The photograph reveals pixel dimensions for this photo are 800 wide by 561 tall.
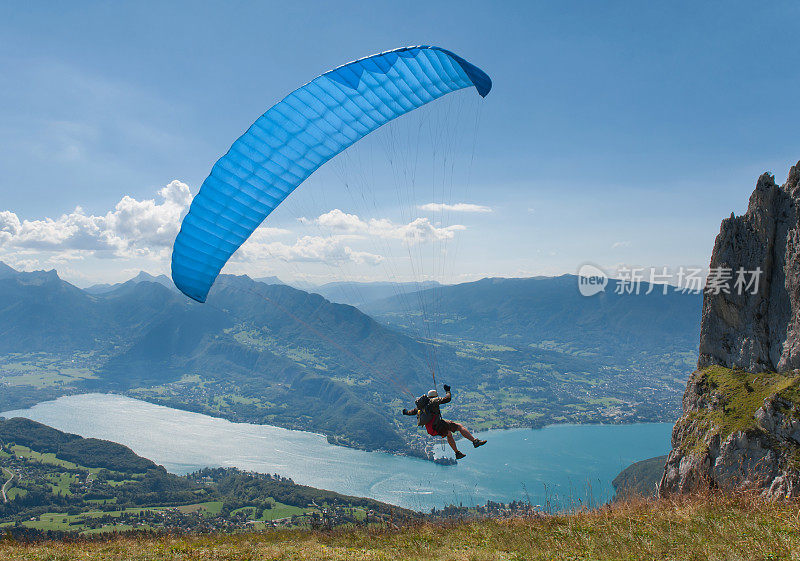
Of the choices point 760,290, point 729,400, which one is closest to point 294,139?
point 729,400

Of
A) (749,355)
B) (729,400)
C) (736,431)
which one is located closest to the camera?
(736,431)

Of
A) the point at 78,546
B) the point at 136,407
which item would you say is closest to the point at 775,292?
the point at 78,546

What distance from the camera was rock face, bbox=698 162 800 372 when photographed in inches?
703

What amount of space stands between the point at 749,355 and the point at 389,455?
99.2m

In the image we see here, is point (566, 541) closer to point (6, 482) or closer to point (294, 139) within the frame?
point (294, 139)

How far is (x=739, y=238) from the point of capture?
67.5ft

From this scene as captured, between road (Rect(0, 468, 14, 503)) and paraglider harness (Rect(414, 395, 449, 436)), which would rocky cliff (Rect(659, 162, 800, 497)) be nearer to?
paraglider harness (Rect(414, 395, 449, 436))

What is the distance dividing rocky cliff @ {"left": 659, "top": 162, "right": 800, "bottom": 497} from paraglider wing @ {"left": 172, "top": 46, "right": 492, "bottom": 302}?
16.1 meters

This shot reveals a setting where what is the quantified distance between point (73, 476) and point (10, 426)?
1494 inches

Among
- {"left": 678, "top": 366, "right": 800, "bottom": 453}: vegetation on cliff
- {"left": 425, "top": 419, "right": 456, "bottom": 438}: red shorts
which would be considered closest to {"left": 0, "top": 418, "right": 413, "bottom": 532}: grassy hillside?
{"left": 678, "top": 366, "right": 800, "bottom": 453}: vegetation on cliff

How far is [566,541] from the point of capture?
6.70m

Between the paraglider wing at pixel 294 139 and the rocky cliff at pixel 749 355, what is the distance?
52.7 ft

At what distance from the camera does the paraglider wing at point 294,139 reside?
32.5 feet

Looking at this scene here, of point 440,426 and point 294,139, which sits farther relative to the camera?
point 294,139
